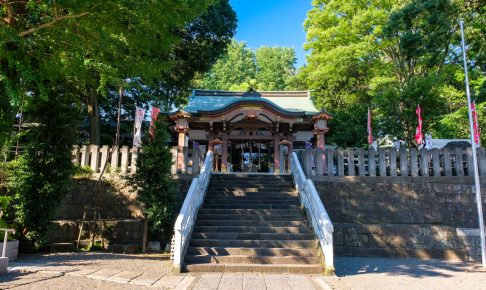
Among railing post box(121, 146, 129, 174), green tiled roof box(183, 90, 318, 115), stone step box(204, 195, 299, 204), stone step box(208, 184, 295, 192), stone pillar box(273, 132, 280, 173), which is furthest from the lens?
green tiled roof box(183, 90, 318, 115)

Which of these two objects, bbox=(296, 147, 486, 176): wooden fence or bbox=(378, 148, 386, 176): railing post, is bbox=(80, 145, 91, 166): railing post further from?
bbox=(378, 148, 386, 176): railing post

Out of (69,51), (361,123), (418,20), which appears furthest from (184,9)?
(361,123)

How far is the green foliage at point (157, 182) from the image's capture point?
8.15 meters

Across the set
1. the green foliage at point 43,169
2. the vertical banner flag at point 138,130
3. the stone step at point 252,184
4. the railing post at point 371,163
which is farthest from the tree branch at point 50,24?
the railing post at point 371,163

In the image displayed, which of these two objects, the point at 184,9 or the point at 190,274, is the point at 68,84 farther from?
the point at 190,274

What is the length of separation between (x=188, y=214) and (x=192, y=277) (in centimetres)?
153

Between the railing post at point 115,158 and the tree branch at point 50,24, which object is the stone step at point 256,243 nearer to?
the railing post at point 115,158

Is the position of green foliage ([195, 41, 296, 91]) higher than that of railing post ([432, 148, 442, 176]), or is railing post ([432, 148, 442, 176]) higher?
green foliage ([195, 41, 296, 91])

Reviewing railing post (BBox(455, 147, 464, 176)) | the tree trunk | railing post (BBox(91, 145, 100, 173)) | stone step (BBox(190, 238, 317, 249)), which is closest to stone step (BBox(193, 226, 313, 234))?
stone step (BBox(190, 238, 317, 249))

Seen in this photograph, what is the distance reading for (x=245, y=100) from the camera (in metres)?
13.7

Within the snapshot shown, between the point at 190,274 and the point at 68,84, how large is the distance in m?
6.39

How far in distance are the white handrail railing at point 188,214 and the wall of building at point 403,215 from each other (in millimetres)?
3306

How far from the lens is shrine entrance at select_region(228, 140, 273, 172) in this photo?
55.0ft

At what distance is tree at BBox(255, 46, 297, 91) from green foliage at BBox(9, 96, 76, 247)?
103 feet
